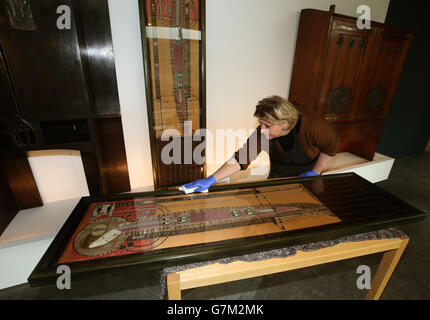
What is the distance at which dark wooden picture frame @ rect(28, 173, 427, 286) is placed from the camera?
0.97 meters

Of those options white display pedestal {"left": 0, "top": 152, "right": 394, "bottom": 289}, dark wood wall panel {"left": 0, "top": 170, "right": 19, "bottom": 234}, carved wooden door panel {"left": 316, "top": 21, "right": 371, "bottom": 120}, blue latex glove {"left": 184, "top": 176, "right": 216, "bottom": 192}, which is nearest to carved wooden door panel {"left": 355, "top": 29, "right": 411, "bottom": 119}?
carved wooden door panel {"left": 316, "top": 21, "right": 371, "bottom": 120}

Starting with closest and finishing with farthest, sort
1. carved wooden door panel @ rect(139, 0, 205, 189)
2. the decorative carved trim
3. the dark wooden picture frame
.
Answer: the dark wooden picture frame → the decorative carved trim → carved wooden door panel @ rect(139, 0, 205, 189)

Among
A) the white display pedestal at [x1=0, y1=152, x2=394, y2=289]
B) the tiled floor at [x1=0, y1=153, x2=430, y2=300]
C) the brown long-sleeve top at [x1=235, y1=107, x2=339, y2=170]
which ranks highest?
the brown long-sleeve top at [x1=235, y1=107, x2=339, y2=170]

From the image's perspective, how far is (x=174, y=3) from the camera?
2.09 meters

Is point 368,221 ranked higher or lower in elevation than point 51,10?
lower

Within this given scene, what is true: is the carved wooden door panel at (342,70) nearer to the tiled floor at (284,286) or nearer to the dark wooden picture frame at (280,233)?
the dark wooden picture frame at (280,233)

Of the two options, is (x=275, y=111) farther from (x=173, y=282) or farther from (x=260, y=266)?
(x=173, y=282)

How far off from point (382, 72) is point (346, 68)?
71 centimetres

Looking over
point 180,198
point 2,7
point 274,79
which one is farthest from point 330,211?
point 2,7

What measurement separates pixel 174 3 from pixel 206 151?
5.23 ft

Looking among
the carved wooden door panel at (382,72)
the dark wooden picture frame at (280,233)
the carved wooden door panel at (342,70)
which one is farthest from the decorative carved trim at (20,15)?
the carved wooden door panel at (382,72)

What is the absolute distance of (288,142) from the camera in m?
1.95

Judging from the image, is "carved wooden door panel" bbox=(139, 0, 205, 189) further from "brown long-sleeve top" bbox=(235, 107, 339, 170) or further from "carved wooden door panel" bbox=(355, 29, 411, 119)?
"carved wooden door panel" bbox=(355, 29, 411, 119)

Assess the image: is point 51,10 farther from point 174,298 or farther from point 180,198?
point 174,298
